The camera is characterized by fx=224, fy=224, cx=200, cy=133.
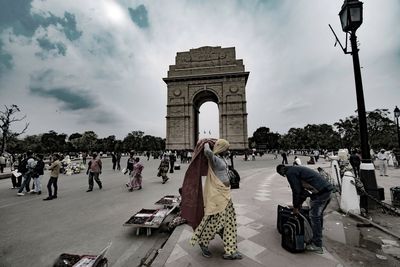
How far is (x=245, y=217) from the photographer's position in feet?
16.4

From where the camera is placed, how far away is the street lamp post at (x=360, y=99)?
17.6 ft

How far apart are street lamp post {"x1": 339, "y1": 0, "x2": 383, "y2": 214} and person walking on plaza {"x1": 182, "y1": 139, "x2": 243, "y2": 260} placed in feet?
13.1

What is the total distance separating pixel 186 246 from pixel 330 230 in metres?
2.72

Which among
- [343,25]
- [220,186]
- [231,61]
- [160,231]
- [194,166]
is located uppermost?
[231,61]

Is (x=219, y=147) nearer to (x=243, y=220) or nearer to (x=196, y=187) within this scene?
(x=196, y=187)

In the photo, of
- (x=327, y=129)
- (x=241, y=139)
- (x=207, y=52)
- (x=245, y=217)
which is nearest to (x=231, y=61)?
(x=207, y=52)

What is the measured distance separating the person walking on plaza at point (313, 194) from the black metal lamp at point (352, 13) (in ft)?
14.9

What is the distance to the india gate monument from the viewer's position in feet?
131

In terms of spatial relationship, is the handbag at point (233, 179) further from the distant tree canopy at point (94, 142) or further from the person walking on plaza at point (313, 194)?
the distant tree canopy at point (94, 142)

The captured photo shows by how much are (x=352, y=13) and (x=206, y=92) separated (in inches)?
1499

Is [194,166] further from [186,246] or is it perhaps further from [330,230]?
[330,230]

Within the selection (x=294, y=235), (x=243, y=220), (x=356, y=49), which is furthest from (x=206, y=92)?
(x=294, y=235)

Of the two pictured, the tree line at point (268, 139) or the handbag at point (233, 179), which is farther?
the tree line at point (268, 139)

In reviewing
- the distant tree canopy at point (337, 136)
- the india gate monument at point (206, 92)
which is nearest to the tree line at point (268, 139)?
the distant tree canopy at point (337, 136)
